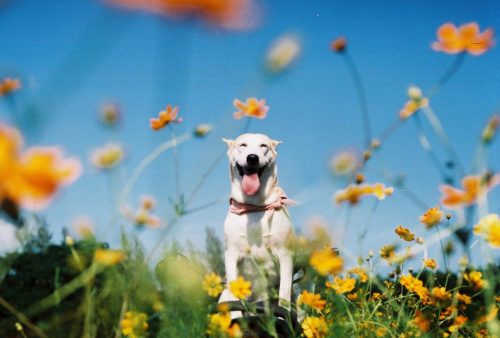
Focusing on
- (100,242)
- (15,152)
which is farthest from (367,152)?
(15,152)

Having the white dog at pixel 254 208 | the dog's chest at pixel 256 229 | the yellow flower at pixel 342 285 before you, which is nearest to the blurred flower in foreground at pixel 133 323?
the yellow flower at pixel 342 285

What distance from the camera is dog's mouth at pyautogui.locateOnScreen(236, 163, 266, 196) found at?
399 centimetres

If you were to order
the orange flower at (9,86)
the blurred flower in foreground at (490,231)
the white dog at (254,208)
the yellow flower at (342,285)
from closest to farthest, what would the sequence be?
1. the orange flower at (9,86)
2. the blurred flower in foreground at (490,231)
3. the yellow flower at (342,285)
4. the white dog at (254,208)

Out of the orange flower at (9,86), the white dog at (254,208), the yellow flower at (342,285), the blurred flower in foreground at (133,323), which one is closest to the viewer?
the orange flower at (9,86)

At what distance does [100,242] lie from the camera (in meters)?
1.62

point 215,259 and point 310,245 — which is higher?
point 215,259

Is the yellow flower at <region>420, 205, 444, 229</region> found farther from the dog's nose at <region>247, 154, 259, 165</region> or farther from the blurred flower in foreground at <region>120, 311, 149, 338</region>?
the dog's nose at <region>247, 154, 259, 165</region>

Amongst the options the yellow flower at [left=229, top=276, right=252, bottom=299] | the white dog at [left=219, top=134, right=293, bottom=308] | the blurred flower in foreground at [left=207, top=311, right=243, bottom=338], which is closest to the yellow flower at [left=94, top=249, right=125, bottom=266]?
the blurred flower in foreground at [left=207, top=311, right=243, bottom=338]

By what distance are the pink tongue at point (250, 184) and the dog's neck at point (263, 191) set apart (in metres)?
0.15

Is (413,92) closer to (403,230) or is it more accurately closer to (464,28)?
(464,28)

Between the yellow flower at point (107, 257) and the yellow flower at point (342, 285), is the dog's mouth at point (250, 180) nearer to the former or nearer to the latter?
the yellow flower at point (342, 285)

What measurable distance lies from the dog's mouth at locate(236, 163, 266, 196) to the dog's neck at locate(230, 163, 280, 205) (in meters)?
0.09

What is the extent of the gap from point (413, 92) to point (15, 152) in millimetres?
1318

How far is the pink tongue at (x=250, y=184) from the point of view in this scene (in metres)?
3.99
